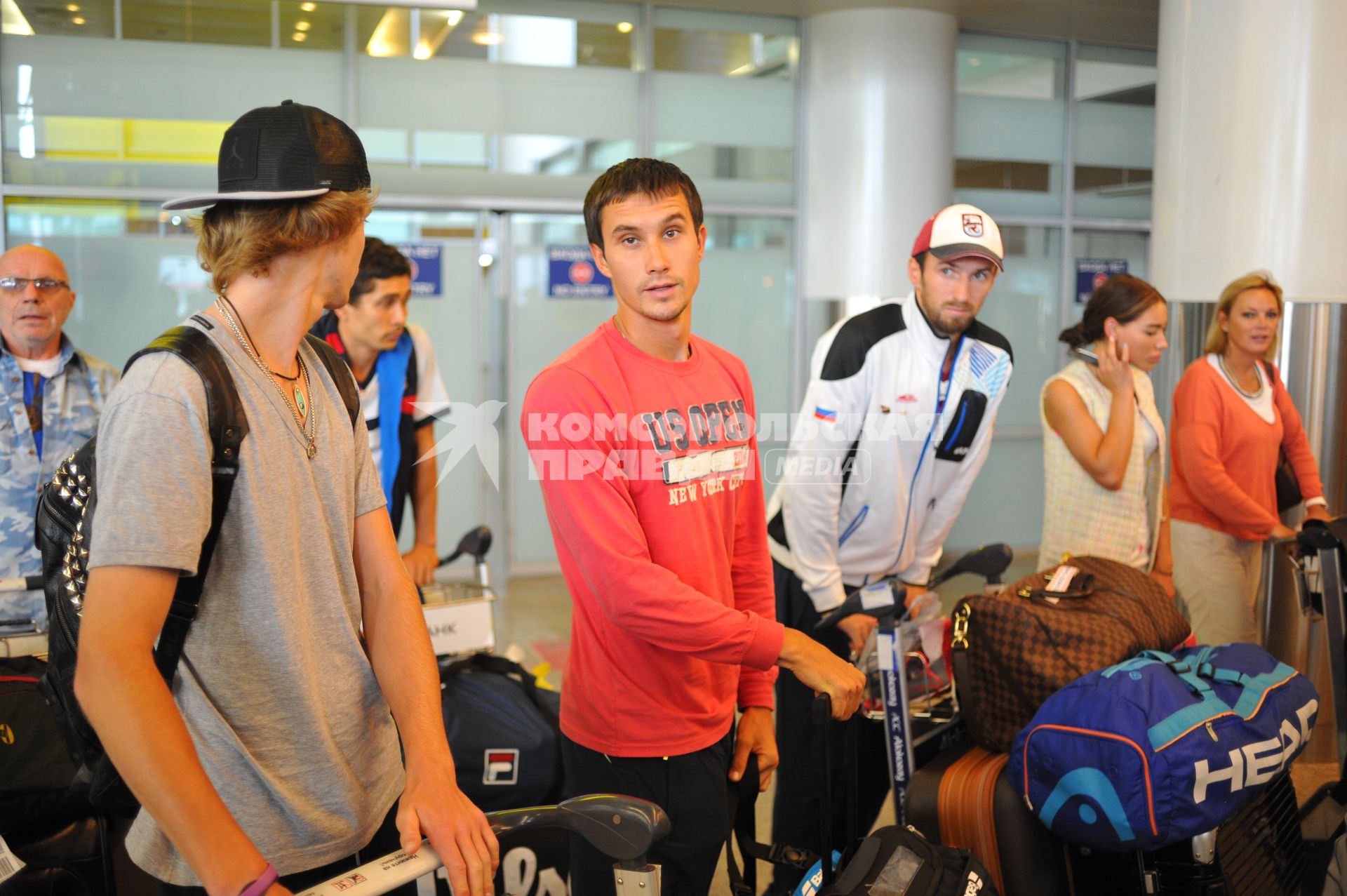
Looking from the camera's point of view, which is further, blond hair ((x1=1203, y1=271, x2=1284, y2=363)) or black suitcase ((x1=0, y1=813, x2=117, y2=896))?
blond hair ((x1=1203, y1=271, x2=1284, y2=363))

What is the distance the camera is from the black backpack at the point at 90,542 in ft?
3.98

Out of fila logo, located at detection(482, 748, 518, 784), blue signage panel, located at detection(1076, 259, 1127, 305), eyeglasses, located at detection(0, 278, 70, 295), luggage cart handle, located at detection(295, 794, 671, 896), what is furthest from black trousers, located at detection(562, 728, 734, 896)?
blue signage panel, located at detection(1076, 259, 1127, 305)

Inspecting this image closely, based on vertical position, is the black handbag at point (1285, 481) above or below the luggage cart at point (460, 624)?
above

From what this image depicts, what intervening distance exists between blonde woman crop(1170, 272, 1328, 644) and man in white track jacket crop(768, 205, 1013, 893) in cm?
155

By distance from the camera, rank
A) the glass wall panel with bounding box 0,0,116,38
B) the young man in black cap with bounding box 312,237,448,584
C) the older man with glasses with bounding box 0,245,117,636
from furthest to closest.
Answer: the glass wall panel with bounding box 0,0,116,38 → the older man with glasses with bounding box 0,245,117,636 → the young man in black cap with bounding box 312,237,448,584

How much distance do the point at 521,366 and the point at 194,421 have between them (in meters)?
6.12

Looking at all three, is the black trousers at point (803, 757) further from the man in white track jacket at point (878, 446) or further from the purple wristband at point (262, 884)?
the purple wristband at point (262, 884)

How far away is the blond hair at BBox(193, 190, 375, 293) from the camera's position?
131 cm

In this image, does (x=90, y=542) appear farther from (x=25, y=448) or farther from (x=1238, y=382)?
Answer: (x=1238, y=382)

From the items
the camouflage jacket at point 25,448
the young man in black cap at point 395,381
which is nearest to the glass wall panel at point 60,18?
the camouflage jacket at point 25,448

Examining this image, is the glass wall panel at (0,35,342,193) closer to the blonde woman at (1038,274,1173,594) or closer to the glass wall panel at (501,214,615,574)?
the glass wall panel at (501,214,615,574)

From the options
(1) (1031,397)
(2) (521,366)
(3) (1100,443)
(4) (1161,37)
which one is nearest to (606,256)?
(3) (1100,443)

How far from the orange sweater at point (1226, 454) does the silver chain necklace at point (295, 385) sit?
3548 millimetres

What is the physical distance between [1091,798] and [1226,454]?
8.16ft
